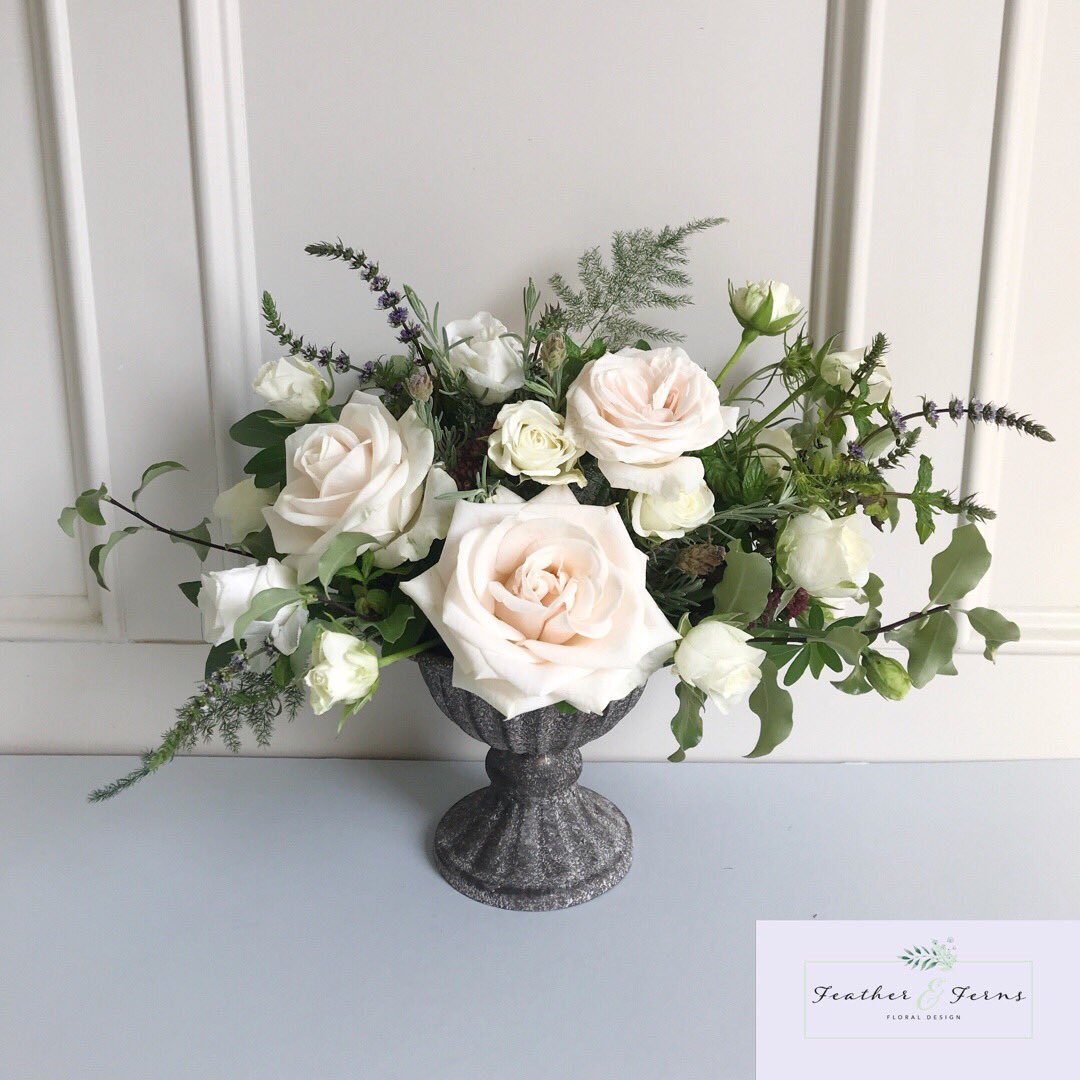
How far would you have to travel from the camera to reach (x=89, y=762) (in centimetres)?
98

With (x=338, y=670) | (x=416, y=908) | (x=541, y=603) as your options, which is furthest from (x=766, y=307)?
(x=416, y=908)

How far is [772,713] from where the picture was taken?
69cm

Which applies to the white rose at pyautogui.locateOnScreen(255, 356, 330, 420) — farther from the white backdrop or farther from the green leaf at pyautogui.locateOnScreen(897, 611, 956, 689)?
the green leaf at pyautogui.locateOnScreen(897, 611, 956, 689)

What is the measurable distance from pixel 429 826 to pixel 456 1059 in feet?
0.84

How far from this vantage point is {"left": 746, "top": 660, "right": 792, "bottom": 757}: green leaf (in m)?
0.69

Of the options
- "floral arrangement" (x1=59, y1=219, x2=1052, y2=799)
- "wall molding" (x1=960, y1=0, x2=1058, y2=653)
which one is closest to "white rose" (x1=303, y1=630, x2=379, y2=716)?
"floral arrangement" (x1=59, y1=219, x2=1052, y2=799)

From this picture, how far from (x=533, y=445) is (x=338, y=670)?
0.60ft

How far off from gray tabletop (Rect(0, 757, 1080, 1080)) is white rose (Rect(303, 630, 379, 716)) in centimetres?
23

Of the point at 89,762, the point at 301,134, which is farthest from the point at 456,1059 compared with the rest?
Result: the point at 301,134

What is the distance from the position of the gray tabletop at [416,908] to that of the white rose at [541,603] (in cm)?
23

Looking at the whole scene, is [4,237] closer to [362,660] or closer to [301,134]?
[301,134]

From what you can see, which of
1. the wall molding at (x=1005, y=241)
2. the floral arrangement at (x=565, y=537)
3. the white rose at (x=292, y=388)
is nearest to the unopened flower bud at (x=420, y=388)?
the floral arrangement at (x=565, y=537)

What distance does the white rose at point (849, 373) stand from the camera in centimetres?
74

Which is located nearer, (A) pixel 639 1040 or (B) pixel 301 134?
(A) pixel 639 1040
